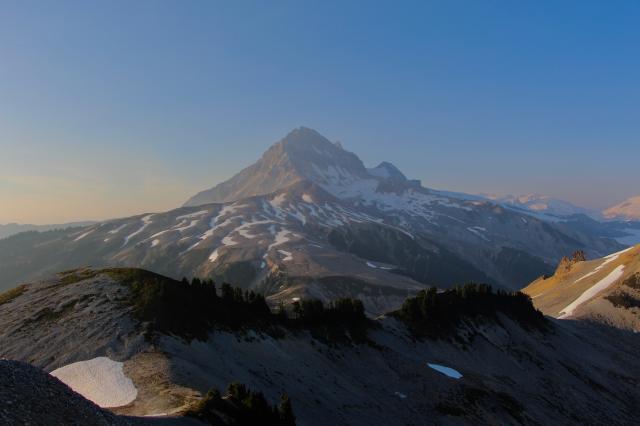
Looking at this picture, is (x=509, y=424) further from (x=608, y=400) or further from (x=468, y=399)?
(x=608, y=400)

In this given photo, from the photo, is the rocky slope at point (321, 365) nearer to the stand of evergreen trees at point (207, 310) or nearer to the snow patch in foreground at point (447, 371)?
the snow patch in foreground at point (447, 371)

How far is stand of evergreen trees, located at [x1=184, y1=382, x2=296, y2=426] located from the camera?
2997cm

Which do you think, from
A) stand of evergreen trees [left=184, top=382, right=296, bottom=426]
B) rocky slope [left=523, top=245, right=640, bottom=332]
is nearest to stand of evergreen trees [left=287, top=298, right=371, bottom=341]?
stand of evergreen trees [left=184, top=382, right=296, bottom=426]

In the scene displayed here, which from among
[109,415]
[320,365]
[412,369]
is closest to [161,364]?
[109,415]

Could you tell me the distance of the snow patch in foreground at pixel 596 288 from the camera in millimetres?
157600

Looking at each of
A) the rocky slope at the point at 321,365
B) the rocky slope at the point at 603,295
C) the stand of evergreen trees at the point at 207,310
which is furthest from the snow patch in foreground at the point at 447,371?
the rocky slope at the point at 603,295

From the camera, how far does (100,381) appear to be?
128ft

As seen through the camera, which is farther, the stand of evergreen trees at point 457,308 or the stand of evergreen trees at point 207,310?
the stand of evergreen trees at point 457,308

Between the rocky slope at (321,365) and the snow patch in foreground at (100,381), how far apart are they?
887 millimetres

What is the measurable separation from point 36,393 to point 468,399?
173ft

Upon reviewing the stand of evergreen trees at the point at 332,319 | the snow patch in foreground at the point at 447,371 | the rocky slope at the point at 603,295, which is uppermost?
the stand of evergreen trees at the point at 332,319

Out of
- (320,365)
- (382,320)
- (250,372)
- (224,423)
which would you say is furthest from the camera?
(382,320)

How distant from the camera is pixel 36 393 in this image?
73.8ft

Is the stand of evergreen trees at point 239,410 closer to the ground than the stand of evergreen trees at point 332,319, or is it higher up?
higher up
